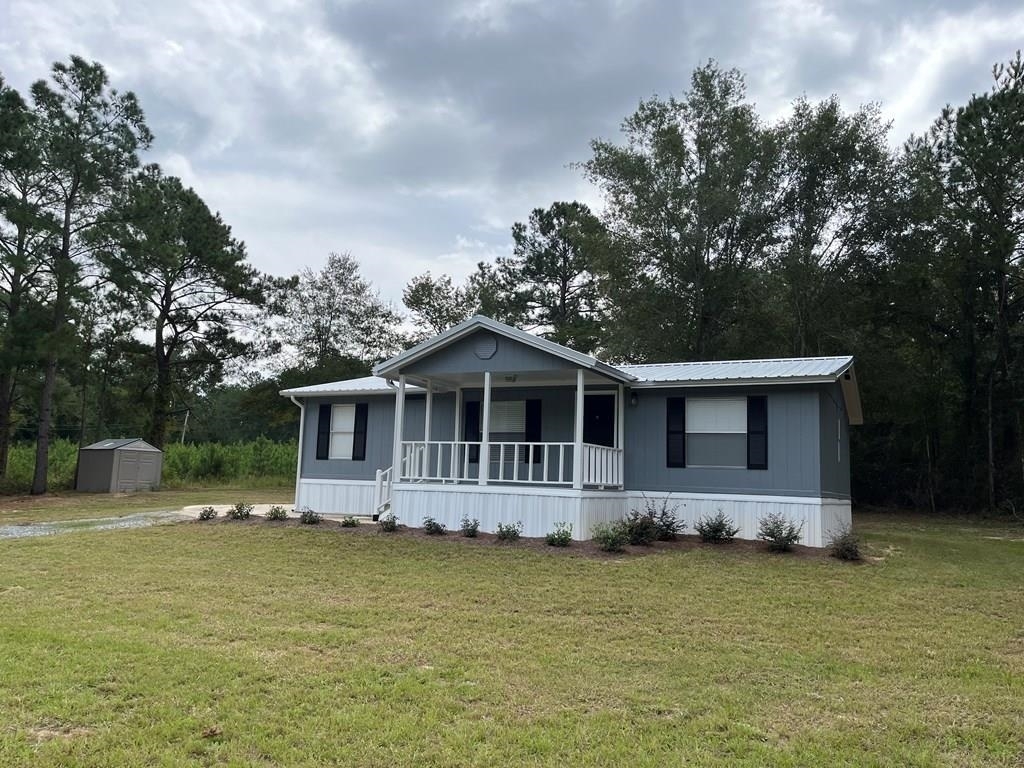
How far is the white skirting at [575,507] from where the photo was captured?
1138 cm

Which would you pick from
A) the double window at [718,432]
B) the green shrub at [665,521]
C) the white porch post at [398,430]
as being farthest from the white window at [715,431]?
the white porch post at [398,430]

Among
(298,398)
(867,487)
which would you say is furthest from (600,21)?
(867,487)

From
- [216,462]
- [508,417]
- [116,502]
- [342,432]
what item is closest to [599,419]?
[508,417]

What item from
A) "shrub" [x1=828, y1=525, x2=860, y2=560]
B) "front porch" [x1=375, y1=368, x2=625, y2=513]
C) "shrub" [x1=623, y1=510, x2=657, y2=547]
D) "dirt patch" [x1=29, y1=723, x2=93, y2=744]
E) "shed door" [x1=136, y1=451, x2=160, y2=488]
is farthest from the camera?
"shed door" [x1=136, y1=451, x2=160, y2=488]

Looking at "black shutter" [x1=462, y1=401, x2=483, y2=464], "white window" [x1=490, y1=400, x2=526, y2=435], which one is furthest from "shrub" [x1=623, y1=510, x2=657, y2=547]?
"black shutter" [x1=462, y1=401, x2=483, y2=464]

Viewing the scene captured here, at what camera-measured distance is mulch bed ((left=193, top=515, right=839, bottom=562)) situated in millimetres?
10188

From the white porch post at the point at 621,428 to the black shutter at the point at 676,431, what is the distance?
769 mm

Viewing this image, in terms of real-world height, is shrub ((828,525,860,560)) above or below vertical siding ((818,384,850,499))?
below

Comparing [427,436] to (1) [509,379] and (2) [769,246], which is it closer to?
(1) [509,379]

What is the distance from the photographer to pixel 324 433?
1528cm

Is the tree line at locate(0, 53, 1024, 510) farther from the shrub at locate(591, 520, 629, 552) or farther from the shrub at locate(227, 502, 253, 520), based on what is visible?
the shrub at locate(591, 520, 629, 552)

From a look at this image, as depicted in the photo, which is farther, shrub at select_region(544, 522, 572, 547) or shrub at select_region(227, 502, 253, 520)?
shrub at select_region(227, 502, 253, 520)

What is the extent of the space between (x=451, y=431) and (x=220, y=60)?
7.55 m

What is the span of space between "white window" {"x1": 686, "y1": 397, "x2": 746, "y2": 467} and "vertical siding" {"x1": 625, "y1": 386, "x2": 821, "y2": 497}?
119 millimetres
